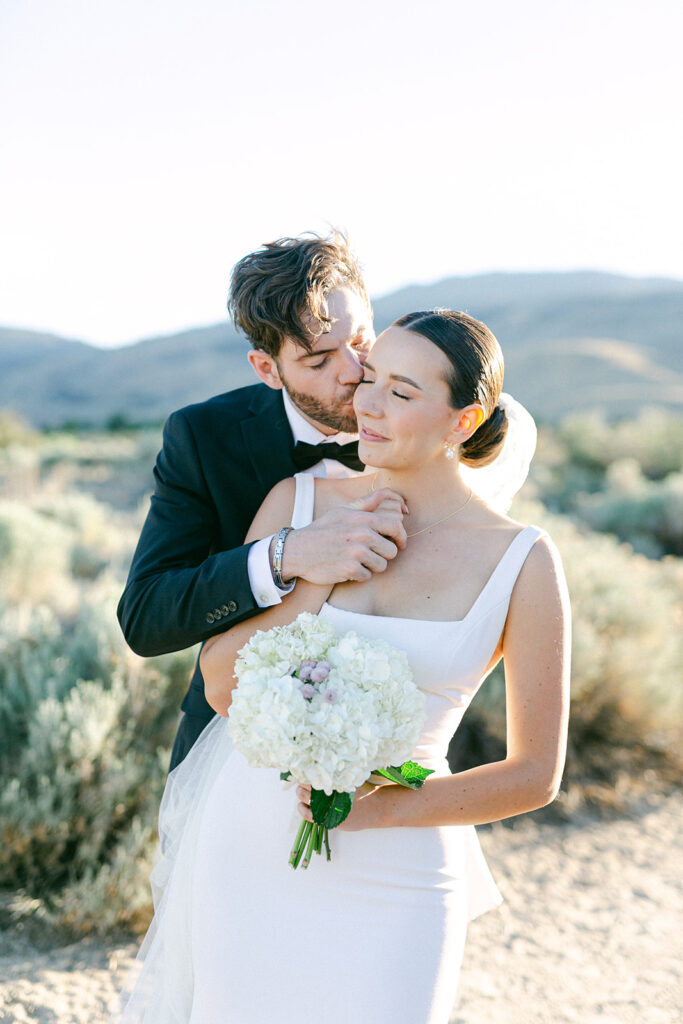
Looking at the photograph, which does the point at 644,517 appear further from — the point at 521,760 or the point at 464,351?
the point at 521,760

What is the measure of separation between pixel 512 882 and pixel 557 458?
1294 cm

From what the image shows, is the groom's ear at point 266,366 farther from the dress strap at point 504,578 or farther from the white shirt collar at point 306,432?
the dress strap at point 504,578

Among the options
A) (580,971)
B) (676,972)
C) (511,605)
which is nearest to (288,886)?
(511,605)

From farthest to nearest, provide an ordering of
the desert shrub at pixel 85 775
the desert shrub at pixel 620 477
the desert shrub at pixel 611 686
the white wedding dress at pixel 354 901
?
the desert shrub at pixel 620 477 < the desert shrub at pixel 611 686 < the desert shrub at pixel 85 775 < the white wedding dress at pixel 354 901

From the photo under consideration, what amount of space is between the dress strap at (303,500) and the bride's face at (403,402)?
0.90ft

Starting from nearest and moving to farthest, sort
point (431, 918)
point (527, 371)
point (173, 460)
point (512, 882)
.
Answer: point (431, 918) → point (173, 460) → point (512, 882) → point (527, 371)

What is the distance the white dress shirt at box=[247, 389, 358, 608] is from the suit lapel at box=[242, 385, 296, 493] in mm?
30

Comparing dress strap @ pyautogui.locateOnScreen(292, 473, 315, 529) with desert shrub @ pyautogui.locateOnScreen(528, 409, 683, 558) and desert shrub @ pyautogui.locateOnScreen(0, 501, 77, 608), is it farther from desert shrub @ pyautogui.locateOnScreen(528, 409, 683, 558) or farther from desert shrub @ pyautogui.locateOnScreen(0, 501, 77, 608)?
desert shrub @ pyautogui.locateOnScreen(528, 409, 683, 558)

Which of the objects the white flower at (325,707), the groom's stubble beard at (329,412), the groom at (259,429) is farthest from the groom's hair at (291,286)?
the white flower at (325,707)

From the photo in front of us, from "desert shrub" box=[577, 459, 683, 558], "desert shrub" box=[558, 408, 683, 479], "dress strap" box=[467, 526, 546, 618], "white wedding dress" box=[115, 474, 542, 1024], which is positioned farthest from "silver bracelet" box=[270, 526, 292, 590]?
"desert shrub" box=[558, 408, 683, 479]

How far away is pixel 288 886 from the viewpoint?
7.06ft

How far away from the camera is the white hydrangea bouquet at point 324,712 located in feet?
5.70

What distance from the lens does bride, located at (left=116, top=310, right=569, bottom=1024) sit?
2055 mm

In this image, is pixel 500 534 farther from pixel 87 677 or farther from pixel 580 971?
pixel 87 677
